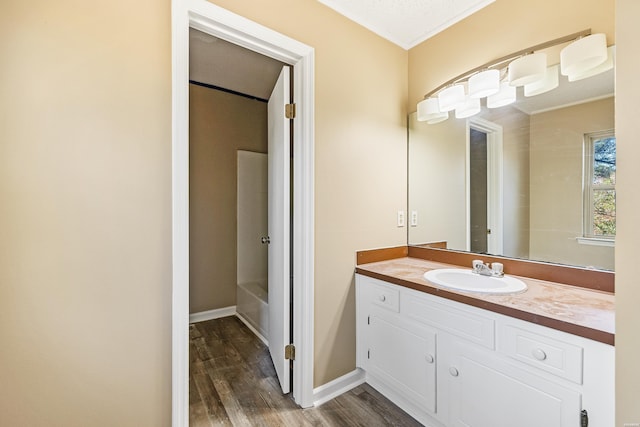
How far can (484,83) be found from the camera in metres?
1.59

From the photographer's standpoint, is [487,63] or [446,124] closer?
[487,63]

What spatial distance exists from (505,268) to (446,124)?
105cm

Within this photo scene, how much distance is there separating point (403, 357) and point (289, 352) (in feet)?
2.26

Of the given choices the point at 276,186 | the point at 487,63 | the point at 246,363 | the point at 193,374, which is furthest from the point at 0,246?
the point at 487,63

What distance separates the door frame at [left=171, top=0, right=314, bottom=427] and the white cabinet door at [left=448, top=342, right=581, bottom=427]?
79 cm

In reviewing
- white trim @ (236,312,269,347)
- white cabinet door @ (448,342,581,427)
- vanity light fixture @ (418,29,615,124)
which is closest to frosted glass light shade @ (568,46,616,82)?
vanity light fixture @ (418,29,615,124)

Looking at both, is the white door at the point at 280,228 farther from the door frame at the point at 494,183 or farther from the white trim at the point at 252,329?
the door frame at the point at 494,183

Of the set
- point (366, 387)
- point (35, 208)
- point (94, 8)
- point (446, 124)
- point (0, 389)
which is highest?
point (94, 8)

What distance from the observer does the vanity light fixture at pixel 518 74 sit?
1.25 meters

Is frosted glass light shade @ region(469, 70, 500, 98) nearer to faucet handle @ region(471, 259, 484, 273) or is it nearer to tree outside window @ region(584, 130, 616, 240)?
tree outside window @ region(584, 130, 616, 240)

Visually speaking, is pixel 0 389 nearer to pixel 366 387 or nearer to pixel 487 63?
pixel 366 387

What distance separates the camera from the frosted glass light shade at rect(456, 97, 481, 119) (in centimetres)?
176

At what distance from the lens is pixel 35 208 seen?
96 centimetres

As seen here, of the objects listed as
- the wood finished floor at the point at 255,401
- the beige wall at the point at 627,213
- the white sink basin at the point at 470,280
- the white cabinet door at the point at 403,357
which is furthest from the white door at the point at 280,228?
the beige wall at the point at 627,213
